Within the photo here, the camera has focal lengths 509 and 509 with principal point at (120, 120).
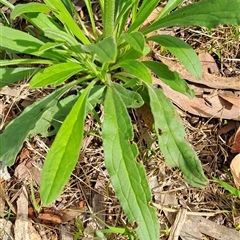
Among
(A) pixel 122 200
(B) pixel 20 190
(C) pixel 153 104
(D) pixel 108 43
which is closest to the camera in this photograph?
(D) pixel 108 43

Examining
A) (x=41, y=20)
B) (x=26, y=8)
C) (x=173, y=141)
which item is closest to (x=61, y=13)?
(x=41, y=20)

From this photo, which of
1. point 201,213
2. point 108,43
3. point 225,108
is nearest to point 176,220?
point 201,213

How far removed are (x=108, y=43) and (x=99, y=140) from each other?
0.92 meters

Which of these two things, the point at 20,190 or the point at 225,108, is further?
the point at 225,108

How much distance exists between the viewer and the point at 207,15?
223cm

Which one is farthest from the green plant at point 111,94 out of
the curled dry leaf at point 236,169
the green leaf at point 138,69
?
the curled dry leaf at point 236,169

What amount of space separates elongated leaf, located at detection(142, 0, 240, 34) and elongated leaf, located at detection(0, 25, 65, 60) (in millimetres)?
567

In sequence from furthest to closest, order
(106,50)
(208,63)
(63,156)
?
1. (208,63)
2. (63,156)
3. (106,50)

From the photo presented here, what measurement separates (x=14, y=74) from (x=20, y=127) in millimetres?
298

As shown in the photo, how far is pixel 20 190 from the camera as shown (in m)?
2.48

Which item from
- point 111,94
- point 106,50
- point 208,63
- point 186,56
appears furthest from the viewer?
point 208,63

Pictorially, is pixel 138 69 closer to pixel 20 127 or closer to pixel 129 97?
pixel 129 97

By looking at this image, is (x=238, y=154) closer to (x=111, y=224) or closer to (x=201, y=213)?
(x=201, y=213)

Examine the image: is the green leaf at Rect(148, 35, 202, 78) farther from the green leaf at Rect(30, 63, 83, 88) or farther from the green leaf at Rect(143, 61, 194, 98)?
the green leaf at Rect(30, 63, 83, 88)
